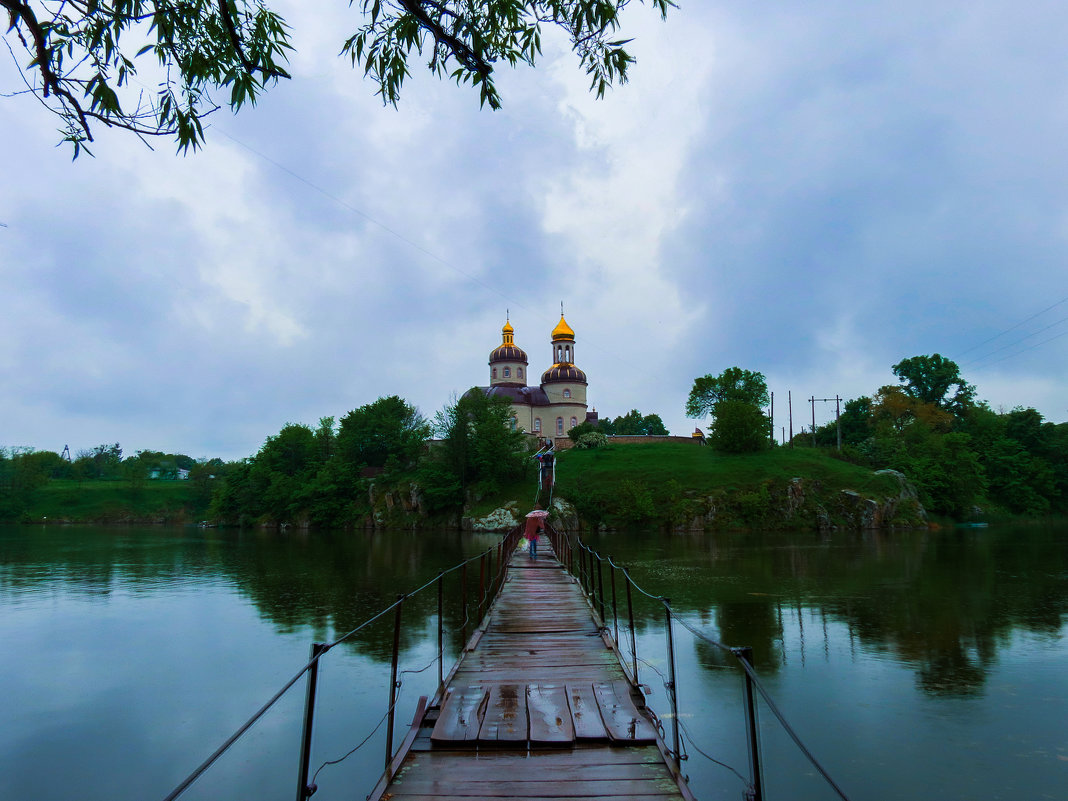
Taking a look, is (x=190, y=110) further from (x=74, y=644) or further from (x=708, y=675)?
(x=74, y=644)

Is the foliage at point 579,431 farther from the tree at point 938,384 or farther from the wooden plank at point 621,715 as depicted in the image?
the wooden plank at point 621,715

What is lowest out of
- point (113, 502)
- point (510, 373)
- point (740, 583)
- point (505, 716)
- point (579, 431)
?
point (740, 583)

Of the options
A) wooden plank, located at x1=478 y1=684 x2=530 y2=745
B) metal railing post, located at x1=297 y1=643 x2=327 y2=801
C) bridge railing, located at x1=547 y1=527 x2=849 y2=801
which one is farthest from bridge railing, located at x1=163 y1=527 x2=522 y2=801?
bridge railing, located at x1=547 y1=527 x2=849 y2=801

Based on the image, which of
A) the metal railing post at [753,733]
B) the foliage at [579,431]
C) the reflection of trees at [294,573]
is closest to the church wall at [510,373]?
the foliage at [579,431]

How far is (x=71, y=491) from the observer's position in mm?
81688

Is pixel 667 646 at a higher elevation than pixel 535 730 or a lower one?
lower

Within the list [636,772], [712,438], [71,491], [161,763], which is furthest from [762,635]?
[71,491]

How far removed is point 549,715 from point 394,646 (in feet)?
5.81

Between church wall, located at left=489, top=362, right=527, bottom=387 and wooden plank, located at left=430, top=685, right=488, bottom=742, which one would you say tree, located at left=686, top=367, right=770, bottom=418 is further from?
wooden plank, located at left=430, top=685, right=488, bottom=742

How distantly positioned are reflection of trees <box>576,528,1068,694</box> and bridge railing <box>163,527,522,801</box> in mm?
4234

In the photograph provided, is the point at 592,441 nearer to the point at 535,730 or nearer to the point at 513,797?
the point at 535,730

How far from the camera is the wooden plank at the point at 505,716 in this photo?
18.3 ft

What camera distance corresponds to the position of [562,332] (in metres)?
74.4

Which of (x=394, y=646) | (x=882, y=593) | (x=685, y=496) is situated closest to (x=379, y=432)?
(x=685, y=496)
